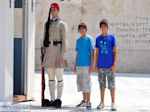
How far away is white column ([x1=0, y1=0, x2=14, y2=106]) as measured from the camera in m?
6.48

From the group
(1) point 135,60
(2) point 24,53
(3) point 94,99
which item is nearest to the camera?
(2) point 24,53

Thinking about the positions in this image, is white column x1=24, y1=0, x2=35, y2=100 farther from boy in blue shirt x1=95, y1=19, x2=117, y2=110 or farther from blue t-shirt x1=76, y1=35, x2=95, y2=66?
boy in blue shirt x1=95, y1=19, x2=117, y2=110

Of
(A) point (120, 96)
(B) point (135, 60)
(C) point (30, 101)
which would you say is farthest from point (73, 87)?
(B) point (135, 60)

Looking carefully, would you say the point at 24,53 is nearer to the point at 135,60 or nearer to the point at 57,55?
the point at 57,55

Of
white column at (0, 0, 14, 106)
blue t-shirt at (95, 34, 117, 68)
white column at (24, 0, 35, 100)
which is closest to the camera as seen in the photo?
white column at (0, 0, 14, 106)

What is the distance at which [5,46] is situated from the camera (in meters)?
6.52

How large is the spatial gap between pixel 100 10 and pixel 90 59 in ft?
25.3

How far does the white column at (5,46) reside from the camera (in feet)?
21.3

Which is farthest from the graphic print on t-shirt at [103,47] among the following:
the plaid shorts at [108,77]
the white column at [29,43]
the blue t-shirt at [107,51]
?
the white column at [29,43]

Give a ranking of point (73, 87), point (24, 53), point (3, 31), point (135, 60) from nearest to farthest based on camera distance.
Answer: point (3, 31), point (24, 53), point (73, 87), point (135, 60)

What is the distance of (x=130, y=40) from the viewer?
1419 cm

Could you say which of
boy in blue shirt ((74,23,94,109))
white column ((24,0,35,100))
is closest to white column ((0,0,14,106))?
white column ((24,0,35,100))

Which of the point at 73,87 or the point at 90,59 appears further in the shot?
the point at 73,87

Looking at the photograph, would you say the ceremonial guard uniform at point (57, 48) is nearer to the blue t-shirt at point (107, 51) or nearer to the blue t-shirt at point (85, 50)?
the blue t-shirt at point (85, 50)
